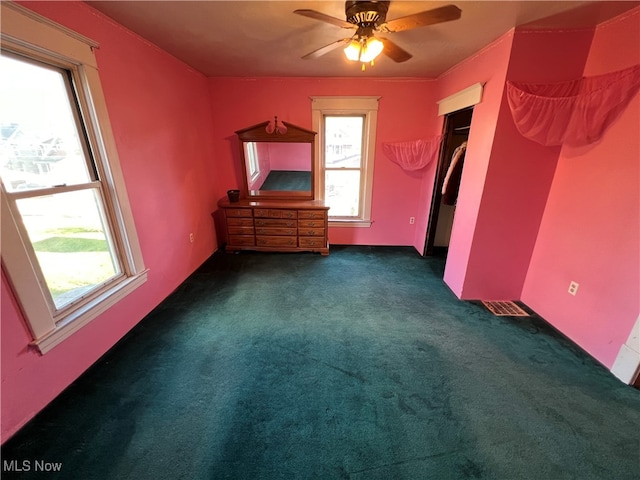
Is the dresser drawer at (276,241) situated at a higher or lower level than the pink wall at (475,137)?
lower

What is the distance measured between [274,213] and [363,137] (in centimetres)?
163

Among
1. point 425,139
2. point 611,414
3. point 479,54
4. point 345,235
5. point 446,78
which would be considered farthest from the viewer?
point 345,235

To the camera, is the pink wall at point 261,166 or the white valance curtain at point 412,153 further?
the pink wall at point 261,166

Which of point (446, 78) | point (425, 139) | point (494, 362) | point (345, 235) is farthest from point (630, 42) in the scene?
point (345, 235)

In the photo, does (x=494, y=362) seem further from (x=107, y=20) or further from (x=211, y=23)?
(x=107, y=20)

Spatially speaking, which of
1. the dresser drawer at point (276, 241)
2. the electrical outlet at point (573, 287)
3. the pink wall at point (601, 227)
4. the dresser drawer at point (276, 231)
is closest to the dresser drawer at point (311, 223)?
the dresser drawer at point (276, 231)

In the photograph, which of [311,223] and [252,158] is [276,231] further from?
[252,158]

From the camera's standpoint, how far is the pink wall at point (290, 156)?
11.6 feet

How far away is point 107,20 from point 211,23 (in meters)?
0.70

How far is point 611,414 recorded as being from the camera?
1458mm

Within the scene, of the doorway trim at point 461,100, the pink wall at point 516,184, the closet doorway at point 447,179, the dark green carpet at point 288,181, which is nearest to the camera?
the pink wall at point 516,184

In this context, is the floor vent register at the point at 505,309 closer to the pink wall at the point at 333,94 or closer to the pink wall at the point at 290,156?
the pink wall at the point at 333,94

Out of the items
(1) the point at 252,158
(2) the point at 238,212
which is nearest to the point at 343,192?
(1) the point at 252,158

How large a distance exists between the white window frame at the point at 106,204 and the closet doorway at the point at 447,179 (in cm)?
318
